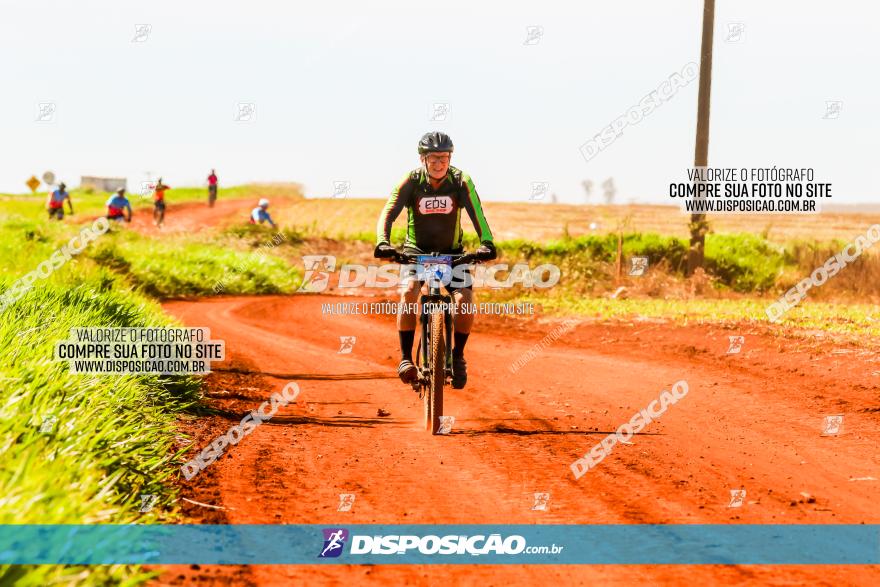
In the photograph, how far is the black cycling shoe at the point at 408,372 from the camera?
898cm

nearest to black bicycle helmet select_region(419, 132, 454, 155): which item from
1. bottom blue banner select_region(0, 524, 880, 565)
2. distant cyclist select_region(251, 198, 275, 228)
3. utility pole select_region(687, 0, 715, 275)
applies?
bottom blue banner select_region(0, 524, 880, 565)

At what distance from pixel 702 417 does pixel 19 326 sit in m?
6.70

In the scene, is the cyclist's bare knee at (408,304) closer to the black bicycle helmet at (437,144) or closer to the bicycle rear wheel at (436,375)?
the bicycle rear wheel at (436,375)

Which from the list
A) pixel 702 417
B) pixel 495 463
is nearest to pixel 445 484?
pixel 495 463

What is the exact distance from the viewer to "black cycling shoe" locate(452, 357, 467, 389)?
8.80 metres

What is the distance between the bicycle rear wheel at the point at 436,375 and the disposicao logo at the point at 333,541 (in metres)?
3.15

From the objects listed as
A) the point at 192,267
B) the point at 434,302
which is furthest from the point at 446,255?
the point at 192,267

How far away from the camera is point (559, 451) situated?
7688mm

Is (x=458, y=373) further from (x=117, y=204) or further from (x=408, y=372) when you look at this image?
(x=117, y=204)

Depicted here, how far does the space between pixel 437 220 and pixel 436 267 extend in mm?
670

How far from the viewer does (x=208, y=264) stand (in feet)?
96.5

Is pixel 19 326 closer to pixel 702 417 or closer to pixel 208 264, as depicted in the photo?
pixel 702 417

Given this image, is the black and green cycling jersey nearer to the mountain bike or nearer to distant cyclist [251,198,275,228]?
the mountain bike

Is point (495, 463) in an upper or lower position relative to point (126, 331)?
lower
